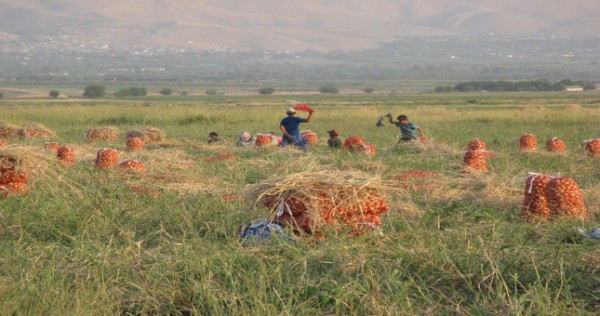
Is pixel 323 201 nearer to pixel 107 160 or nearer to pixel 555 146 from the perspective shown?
pixel 107 160

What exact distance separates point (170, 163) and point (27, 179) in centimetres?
445

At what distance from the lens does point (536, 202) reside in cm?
781

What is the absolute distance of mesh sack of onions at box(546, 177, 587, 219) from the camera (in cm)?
768

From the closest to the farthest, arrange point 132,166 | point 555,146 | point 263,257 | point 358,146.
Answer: point 263,257 < point 132,166 < point 358,146 < point 555,146

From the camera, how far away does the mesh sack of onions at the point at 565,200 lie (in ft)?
25.2

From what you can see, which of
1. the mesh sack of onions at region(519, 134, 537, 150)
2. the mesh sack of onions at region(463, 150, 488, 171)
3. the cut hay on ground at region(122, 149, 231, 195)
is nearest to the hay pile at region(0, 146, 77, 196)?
the cut hay on ground at region(122, 149, 231, 195)

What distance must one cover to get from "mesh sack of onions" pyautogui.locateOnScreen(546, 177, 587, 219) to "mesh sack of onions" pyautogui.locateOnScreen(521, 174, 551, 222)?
5 cm

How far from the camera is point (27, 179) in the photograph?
28.3 ft

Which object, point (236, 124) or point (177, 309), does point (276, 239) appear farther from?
point (236, 124)

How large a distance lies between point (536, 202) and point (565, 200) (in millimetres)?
247

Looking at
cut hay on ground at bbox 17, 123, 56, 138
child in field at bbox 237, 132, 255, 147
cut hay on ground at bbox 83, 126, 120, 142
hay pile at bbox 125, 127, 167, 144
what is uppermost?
child in field at bbox 237, 132, 255, 147

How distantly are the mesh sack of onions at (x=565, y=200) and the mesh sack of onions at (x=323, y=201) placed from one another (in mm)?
1807

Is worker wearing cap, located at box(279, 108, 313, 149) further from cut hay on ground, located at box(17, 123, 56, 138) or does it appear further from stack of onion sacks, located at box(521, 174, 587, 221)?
stack of onion sacks, located at box(521, 174, 587, 221)

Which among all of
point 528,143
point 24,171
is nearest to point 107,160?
point 24,171
